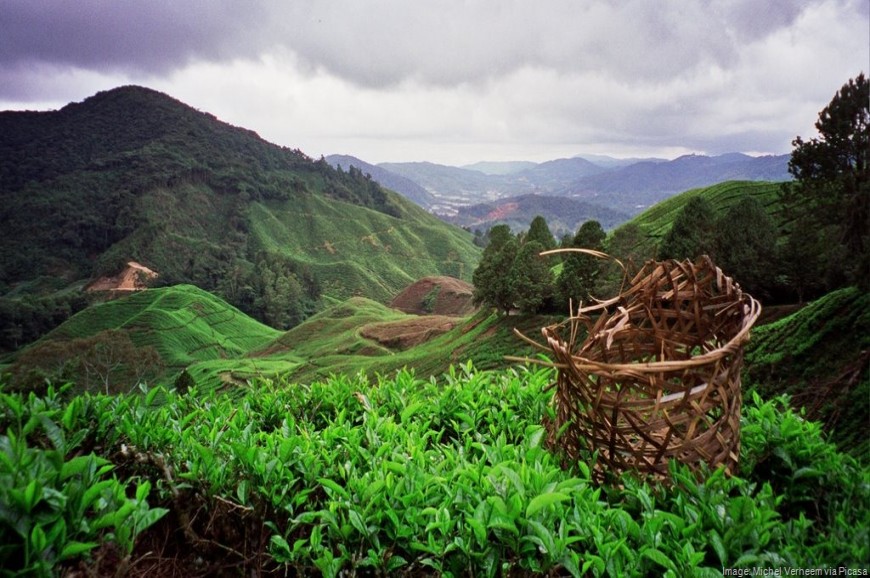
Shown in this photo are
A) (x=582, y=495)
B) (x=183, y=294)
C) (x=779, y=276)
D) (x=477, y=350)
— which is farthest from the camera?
(x=183, y=294)

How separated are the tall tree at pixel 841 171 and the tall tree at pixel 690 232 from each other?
5.57m

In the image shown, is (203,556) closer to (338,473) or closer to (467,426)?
(338,473)

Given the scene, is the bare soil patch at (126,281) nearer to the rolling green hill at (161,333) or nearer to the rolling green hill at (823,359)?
the rolling green hill at (161,333)

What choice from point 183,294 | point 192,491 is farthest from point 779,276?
point 183,294

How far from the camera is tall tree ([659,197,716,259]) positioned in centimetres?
2550

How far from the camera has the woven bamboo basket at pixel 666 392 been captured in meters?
2.22

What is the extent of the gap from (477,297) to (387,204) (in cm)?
12258

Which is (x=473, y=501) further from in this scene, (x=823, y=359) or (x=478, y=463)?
(x=823, y=359)

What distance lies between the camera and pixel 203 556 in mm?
2275

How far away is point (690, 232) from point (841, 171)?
8.73 meters

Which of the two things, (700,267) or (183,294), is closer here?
(700,267)

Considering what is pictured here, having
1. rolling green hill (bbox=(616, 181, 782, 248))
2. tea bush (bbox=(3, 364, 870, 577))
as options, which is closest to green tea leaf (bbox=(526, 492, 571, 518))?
tea bush (bbox=(3, 364, 870, 577))

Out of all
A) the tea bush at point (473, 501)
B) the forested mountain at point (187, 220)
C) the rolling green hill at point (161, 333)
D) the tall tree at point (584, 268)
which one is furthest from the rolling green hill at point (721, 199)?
the forested mountain at point (187, 220)

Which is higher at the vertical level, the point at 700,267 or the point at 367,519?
the point at 700,267
